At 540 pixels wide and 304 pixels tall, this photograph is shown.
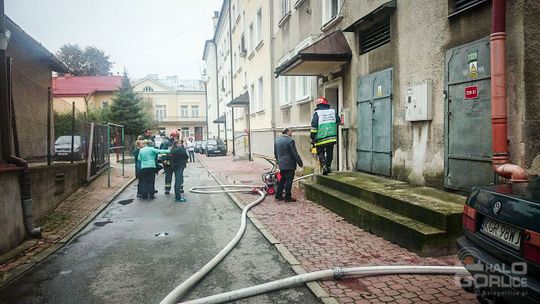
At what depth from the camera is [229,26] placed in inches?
1256

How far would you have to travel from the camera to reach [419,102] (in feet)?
22.6

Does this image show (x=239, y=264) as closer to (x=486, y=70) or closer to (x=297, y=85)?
(x=486, y=70)

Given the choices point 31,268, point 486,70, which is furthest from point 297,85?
point 31,268

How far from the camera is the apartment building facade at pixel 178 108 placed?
7038 cm

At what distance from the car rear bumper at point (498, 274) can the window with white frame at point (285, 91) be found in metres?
12.9

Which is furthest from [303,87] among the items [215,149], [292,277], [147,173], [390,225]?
[215,149]

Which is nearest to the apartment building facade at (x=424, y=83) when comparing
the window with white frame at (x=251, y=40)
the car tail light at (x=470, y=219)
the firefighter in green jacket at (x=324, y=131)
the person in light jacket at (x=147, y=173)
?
the firefighter in green jacket at (x=324, y=131)

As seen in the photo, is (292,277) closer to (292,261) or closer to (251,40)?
(292,261)

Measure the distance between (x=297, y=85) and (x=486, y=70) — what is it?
9.87 metres

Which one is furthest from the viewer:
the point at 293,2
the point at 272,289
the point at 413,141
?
the point at 293,2

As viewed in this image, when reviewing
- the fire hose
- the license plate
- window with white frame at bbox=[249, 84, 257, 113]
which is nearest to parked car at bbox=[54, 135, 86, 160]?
the fire hose

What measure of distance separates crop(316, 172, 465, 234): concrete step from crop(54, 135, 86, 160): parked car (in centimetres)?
762

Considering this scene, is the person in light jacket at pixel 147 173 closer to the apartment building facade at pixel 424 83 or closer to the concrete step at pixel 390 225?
the apartment building facade at pixel 424 83

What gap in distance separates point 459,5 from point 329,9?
6117mm
